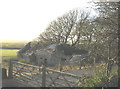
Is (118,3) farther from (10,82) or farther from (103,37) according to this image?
(10,82)

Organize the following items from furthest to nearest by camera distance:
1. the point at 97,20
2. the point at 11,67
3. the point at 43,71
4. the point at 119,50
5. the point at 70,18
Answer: the point at 70,18 → the point at 11,67 → the point at 43,71 → the point at 97,20 → the point at 119,50

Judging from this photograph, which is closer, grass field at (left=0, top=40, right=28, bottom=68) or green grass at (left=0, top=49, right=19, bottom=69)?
green grass at (left=0, top=49, right=19, bottom=69)

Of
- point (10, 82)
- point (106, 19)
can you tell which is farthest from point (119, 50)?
point (10, 82)

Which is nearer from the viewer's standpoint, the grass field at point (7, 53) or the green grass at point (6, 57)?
the green grass at point (6, 57)

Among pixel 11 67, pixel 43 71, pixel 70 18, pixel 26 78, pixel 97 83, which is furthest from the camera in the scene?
pixel 70 18

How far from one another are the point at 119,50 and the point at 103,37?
81cm

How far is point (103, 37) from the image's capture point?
7.62 meters

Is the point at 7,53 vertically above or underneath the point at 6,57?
above

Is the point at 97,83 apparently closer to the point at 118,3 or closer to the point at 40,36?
the point at 118,3

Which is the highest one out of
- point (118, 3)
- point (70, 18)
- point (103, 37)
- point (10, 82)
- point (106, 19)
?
point (70, 18)

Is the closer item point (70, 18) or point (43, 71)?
point (43, 71)

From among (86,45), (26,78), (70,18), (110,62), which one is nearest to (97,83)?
(110,62)

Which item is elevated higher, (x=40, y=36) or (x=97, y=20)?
(x=40, y=36)

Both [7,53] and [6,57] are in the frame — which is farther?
[7,53]
